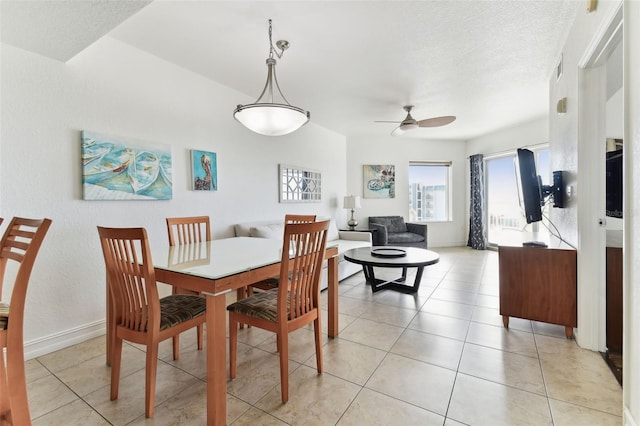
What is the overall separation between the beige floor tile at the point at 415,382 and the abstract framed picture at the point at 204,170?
2.46 m

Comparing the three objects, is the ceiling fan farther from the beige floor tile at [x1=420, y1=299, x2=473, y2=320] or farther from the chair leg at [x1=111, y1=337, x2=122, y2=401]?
the chair leg at [x1=111, y1=337, x2=122, y2=401]

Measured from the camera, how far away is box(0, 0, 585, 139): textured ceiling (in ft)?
6.09

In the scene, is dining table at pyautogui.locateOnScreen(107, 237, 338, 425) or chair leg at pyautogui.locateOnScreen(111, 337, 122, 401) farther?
chair leg at pyautogui.locateOnScreen(111, 337, 122, 401)

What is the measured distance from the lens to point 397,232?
582cm

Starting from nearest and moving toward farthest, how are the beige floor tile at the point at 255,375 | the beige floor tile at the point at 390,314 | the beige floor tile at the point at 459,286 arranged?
the beige floor tile at the point at 255,375, the beige floor tile at the point at 390,314, the beige floor tile at the point at 459,286

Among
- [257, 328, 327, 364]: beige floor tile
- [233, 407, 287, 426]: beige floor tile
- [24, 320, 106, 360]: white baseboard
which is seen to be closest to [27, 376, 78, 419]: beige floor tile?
[24, 320, 106, 360]: white baseboard

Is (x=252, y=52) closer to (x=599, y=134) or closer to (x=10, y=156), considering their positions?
(x=10, y=156)

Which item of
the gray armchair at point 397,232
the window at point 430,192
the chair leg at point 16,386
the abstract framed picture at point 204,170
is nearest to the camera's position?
the chair leg at point 16,386

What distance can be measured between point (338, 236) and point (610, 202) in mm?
3326

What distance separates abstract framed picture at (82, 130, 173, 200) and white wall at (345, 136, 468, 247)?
4.02 meters

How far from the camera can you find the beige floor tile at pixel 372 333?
7.09 feet

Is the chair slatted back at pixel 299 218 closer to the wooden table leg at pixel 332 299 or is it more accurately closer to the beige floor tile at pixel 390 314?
the wooden table leg at pixel 332 299

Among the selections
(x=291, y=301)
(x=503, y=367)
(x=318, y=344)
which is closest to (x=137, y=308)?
(x=291, y=301)

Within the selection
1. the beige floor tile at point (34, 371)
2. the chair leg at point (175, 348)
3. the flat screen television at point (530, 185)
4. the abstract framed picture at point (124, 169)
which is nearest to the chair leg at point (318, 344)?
the chair leg at point (175, 348)
